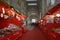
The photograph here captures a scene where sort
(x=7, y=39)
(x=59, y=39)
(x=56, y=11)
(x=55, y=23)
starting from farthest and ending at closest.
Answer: (x=56, y=11)
(x=55, y=23)
(x=59, y=39)
(x=7, y=39)

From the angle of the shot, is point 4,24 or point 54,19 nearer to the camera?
point 4,24

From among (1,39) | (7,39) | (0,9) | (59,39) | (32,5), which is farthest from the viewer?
(32,5)

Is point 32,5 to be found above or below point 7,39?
above

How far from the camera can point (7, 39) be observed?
239 inches

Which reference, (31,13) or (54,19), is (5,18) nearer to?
(54,19)

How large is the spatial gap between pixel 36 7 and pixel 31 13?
Result: 7.83 ft

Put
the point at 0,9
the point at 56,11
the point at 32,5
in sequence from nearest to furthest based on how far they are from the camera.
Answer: the point at 0,9 → the point at 56,11 → the point at 32,5

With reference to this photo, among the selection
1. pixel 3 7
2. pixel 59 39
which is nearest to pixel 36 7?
pixel 3 7

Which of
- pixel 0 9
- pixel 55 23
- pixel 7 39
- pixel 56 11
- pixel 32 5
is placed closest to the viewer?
pixel 7 39

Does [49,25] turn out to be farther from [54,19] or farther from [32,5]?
[32,5]

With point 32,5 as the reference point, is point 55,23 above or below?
below

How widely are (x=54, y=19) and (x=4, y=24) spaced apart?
3.95m

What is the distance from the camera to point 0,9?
922 centimetres

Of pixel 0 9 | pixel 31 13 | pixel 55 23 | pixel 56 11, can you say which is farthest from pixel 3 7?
pixel 31 13
